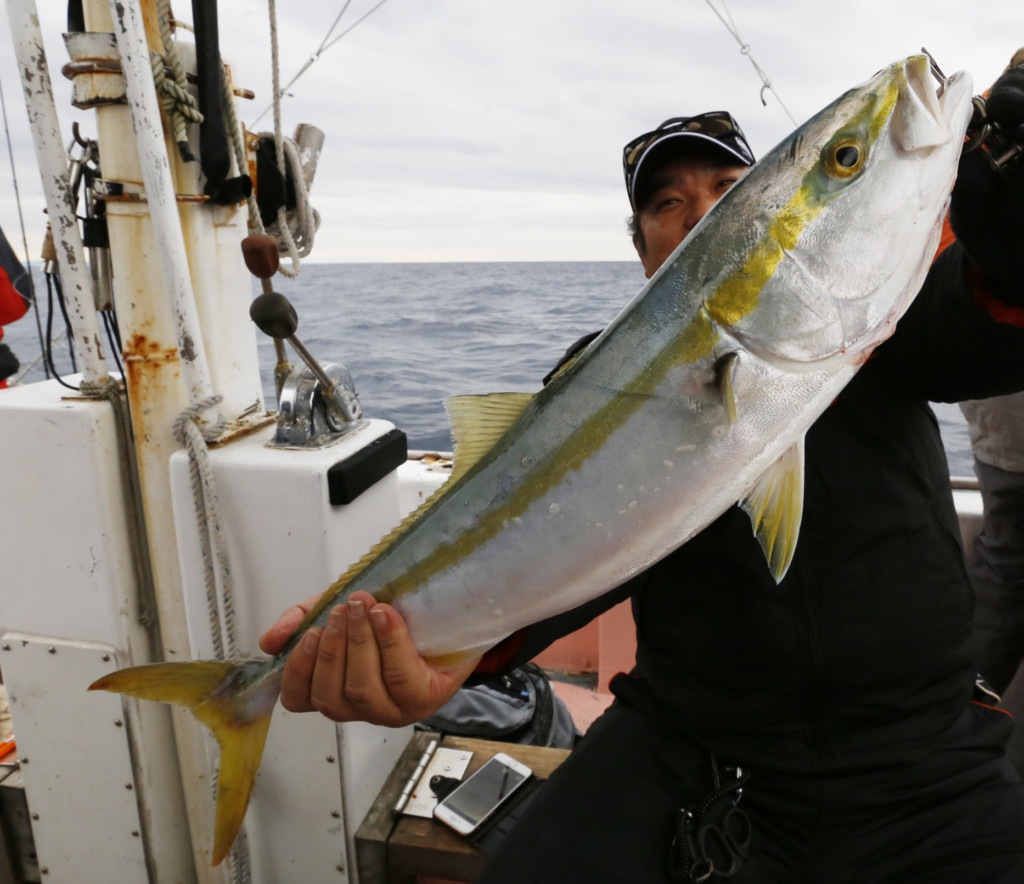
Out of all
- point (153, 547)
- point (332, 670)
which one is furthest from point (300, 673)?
point (153, 547)

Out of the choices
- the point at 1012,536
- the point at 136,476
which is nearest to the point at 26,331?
the point at 136,476

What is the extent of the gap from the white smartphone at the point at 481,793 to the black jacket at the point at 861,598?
2.56 ft

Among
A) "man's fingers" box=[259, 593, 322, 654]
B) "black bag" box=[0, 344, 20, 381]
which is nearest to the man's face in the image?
"man's fingers" box=[259, 593, 322, 654]

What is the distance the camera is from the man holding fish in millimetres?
1549

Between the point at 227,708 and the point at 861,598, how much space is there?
1483 mm

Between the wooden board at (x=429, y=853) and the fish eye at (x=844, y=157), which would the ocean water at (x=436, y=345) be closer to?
the wooden board at (x=429, y=853)

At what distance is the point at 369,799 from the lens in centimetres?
226

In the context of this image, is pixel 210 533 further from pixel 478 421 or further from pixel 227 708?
pixel 478 421

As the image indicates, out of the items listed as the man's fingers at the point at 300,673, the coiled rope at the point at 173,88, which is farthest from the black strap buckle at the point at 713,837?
the coiled rope at the point at 173,88

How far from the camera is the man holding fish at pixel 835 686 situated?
1.55 m

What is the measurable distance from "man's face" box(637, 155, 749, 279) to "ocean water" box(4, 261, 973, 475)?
8.86 ft

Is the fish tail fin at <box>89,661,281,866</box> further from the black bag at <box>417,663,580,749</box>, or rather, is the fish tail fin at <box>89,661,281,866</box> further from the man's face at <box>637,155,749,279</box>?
the man's face at <box>637,155,749,279</box>

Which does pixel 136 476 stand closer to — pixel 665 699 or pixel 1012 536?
pixel 665 699

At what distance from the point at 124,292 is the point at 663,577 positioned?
5.65 ft
